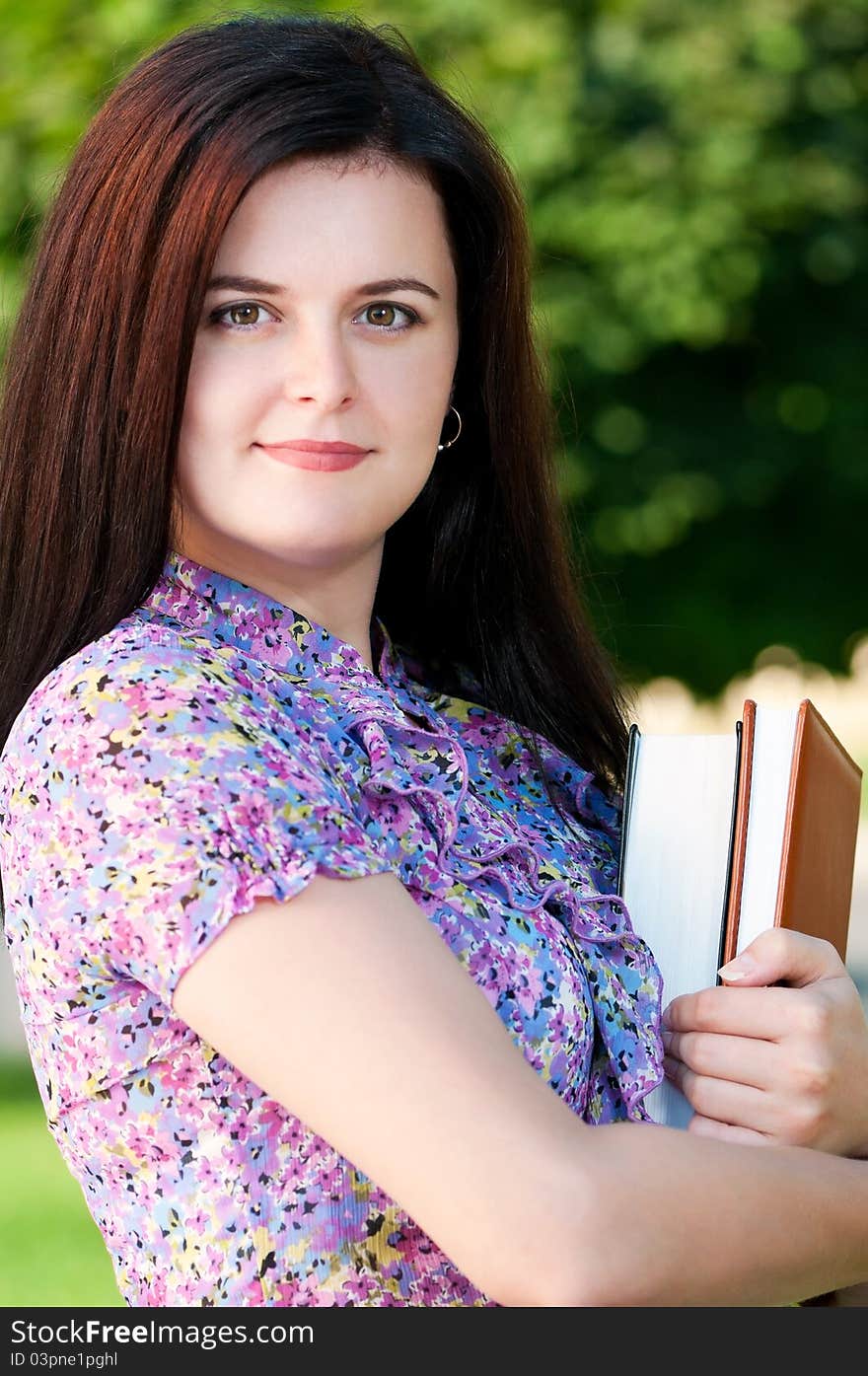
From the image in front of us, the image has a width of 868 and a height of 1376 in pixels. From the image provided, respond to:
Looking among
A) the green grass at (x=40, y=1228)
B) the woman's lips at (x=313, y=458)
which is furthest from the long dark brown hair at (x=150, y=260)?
the green grass at (x=40, y=1228)

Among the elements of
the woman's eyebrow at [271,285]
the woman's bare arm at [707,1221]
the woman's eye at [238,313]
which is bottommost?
the woman's bare arm at [707,1221]

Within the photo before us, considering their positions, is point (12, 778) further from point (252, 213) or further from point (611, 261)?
point (611, 261)

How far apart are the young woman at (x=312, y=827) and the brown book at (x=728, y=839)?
6 cm

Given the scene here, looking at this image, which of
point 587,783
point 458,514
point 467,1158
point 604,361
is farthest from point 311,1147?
point 604,361

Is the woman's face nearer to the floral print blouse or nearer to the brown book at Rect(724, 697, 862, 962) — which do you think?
the floral print blouse

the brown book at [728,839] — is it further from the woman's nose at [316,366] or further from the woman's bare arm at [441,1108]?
the woman's nose at [316,366]

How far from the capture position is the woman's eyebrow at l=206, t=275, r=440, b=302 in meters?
1.75

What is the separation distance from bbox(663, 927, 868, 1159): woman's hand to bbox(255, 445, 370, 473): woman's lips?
642 mm

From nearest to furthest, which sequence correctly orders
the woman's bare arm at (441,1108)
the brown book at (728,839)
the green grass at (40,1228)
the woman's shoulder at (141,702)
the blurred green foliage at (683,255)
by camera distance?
the woman's bare arm at (441,1108), the woman's shoulder at (141,702), the brown book at (728,839), the blurred green foliage at (683,255), the green grass at (40,1228)

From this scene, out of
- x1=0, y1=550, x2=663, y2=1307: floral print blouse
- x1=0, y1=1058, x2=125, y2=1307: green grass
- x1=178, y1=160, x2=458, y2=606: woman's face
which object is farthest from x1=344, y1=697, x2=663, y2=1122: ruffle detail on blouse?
x1=0, y1=1058, x2=125, y2=1307: green grass

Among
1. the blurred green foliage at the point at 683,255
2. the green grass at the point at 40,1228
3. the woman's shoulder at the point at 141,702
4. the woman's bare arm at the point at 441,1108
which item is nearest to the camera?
the woman's bare arm at the point at 441,1108

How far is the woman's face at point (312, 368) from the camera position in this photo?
177 centimetres
